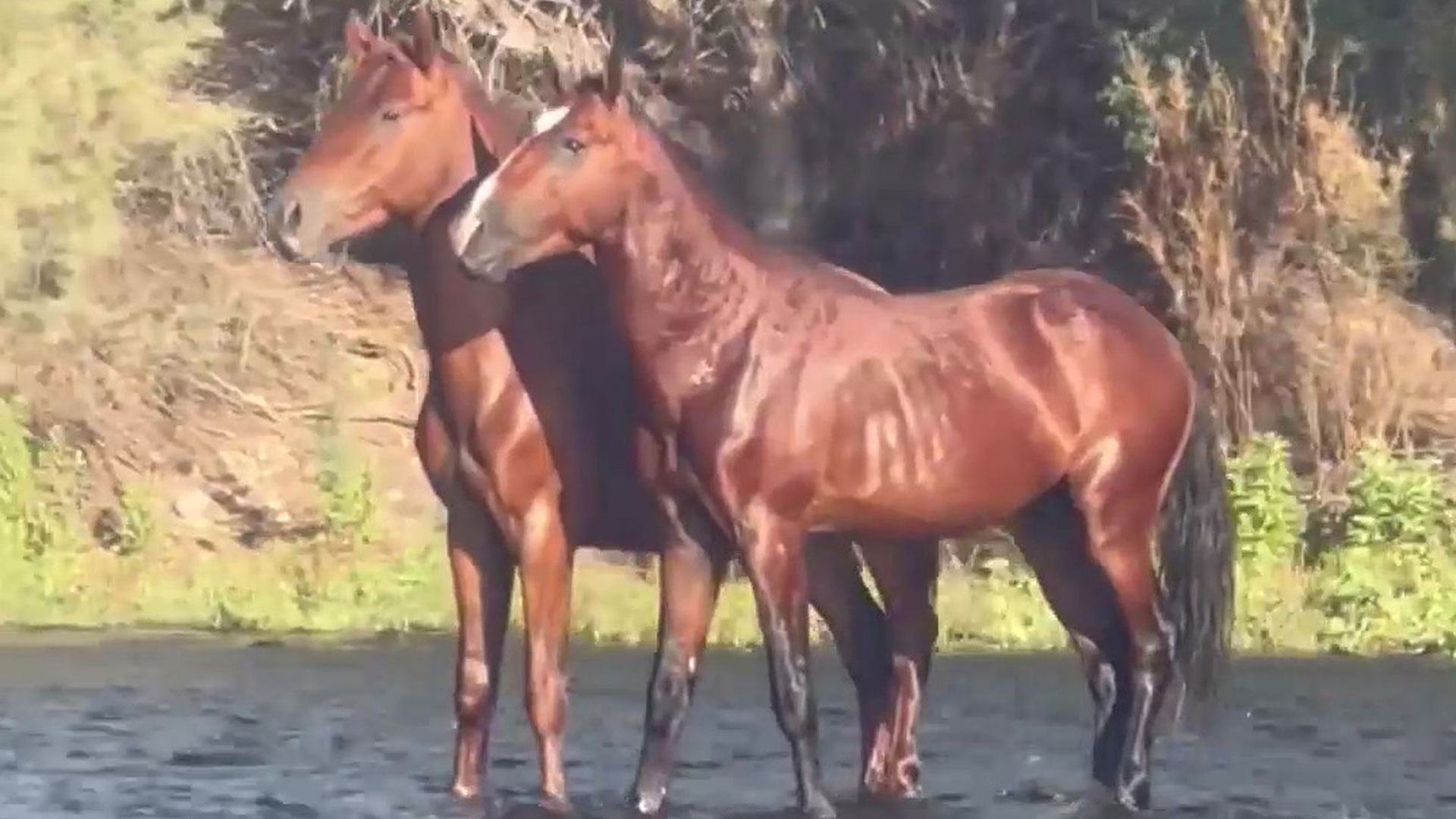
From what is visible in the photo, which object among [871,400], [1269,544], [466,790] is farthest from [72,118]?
[871,400]

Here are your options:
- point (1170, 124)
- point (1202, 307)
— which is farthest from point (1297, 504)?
point (1170, 124)

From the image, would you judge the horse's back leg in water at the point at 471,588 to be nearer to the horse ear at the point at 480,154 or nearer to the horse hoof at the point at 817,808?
the horse ear at the point at 480,154

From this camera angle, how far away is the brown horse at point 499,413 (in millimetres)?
8477

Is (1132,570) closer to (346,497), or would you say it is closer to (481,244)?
(481,244)

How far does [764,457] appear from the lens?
27.4 feet

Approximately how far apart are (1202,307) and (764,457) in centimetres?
1005

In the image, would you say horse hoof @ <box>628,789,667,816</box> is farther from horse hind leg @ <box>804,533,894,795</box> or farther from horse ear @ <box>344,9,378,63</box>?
horse ear @ <box>344,9,378,63</box>

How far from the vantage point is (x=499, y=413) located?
27.9ft

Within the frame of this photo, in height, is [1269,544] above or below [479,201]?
below

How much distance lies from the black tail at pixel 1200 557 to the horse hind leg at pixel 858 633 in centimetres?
101

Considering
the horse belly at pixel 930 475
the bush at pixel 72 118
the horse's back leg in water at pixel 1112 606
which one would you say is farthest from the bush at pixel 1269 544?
the bush at pixel 72 118

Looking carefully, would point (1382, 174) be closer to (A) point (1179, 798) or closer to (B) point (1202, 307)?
(B) point (1202, 307)

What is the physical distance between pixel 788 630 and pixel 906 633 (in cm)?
113

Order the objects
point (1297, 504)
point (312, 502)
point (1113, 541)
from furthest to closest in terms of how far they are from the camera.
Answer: point (312, 502)
point (1297, 504)
point (1113, 541)
